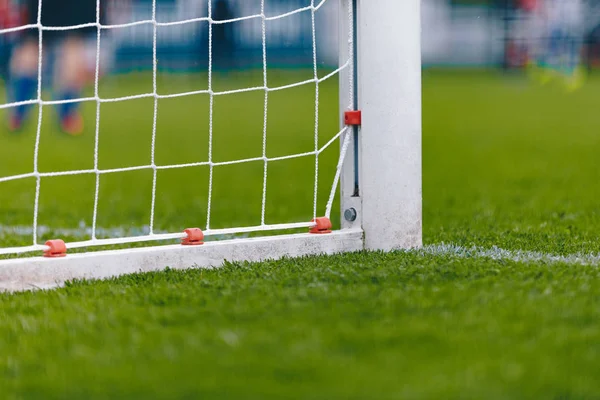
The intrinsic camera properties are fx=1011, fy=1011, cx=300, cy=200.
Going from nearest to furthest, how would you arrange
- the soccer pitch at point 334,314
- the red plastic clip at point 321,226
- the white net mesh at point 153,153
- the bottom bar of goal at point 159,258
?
1. the soccer pitch at point 334,314
2. the bottom bar of goal at point 159,258
3. the white net mesh at point 153,153
4. the red plastic clip at point 321,226

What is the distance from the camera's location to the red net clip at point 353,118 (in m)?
3.58

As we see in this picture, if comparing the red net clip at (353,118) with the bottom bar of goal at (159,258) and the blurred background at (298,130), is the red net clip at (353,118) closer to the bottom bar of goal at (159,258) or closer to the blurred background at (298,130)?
the blurred background at (298,130)

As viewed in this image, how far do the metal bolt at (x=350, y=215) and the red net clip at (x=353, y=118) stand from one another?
31 centimetres

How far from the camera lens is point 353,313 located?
2420 mm

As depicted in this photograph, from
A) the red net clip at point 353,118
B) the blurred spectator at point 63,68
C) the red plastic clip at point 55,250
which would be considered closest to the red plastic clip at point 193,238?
the red plastic clip at point 55,250

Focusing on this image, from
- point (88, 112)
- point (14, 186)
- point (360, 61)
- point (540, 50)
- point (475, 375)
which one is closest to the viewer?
point (475, 375)

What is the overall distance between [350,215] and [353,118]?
13.6 inches

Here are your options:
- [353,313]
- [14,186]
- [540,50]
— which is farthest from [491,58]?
[353,313]

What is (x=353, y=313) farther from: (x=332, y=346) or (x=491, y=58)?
(x=491, y=58)

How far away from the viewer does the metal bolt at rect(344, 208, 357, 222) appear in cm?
361

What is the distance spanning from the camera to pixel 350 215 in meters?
3.62

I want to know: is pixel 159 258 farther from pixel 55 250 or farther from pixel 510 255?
pixel 510 255

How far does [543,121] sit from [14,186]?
703 centimetres

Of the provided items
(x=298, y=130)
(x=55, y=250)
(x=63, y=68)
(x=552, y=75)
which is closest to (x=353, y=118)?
(x=55, y=250)
